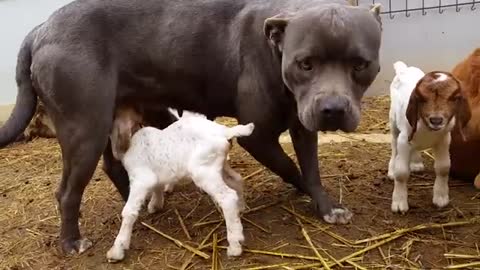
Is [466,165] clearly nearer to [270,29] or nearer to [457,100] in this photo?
[457,100]

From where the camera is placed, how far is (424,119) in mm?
3148

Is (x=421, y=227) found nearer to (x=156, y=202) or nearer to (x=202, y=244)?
(x=202, y=244)

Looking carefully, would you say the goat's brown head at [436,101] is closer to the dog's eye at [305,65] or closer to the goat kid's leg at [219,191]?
the dog's eye at [305,65]

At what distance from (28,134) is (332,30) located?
351 cm

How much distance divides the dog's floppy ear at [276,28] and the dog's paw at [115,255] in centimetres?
110

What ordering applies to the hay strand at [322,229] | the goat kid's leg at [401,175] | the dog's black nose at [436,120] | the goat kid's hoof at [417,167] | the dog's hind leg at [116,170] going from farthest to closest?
1. the goat kid's hoof at [417,167]
2. the dog's hind leg at [116,170]
3. the goat kid's leg at [401,175]
4. the hay strand at [322,229]
5. the dog's black nose at [436,120]

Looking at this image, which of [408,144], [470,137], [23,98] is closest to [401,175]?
[408,144]

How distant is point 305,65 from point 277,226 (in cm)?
86

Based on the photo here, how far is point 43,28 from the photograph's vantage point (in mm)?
3334

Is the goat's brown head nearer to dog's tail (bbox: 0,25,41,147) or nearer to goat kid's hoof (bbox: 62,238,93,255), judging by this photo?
goat kid's hoof (bbox: 62,238,93,255)

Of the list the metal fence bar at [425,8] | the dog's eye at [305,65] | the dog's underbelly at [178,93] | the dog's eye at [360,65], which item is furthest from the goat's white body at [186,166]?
the metal fence bar at [425,8]

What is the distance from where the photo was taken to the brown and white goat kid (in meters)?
3.11

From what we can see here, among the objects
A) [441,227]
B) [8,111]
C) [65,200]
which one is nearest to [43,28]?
[65,200]

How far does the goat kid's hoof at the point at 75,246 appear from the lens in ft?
10.8
